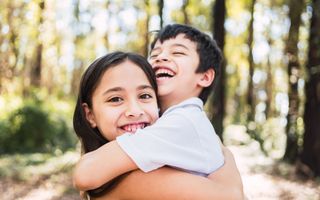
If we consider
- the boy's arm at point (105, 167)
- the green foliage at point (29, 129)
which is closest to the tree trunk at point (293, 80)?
the green foliage at point (29, 129)

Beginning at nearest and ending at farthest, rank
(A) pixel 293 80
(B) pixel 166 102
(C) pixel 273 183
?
(B) pixel 166 102
(C) pixel 273 183
(A) pixel 293 80

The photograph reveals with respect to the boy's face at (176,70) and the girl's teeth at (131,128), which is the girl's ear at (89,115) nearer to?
the girl's teeth at (131,128)

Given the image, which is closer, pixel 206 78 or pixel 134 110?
pixel 134 110

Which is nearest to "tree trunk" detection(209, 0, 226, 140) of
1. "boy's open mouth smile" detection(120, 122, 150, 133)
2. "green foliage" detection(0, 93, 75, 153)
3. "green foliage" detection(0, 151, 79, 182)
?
"green foliage" detection(0, 151, 79, 182)

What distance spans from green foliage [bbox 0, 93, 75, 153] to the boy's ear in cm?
1221

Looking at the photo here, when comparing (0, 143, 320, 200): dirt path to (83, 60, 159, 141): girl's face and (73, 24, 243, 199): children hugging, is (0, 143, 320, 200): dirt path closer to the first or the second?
(73, 24, 243, 199): children hugging

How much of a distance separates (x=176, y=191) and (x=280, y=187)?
8.49 metres

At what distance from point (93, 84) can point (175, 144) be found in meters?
0.52

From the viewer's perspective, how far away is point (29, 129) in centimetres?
1477

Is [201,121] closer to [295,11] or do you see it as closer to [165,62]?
[165,62]

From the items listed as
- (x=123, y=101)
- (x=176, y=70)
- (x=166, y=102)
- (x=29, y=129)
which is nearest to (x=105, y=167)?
(x=123, y=101)

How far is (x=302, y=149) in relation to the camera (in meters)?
11.4

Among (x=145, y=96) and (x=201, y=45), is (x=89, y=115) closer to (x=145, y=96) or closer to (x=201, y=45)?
(x=145, y=96)

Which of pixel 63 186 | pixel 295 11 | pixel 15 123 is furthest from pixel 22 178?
pixel 295 11
